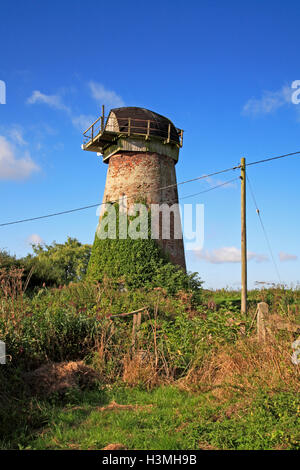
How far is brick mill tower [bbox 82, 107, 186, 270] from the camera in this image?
19297 millimetres

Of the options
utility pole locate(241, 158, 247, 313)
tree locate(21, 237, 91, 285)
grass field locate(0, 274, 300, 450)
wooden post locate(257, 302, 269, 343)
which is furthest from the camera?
tree locate(21, 237, 91, 285)

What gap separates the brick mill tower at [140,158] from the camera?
1930 centimetres

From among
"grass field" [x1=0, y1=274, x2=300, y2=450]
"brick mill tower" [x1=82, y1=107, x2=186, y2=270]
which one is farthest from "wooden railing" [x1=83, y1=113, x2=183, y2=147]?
"grass field" [x1=0, y1=274, x2=300, y2=450]

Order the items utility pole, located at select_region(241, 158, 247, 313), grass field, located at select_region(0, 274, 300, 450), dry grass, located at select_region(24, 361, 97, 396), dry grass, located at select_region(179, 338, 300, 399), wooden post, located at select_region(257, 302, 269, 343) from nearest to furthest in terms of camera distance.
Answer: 1. grass field, located at select_region(0, 274, 300, 450)
2. dry grass, located at select_region(179, 338, 300, 399)
3. dry grass, located at select_region(24, 361, 97, 396)
4. wooden post, located at select_region(257, 302, 269, 343)
5. utility pole, located at select_region(241, 158, 247, 313)

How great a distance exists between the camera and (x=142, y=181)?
63.2 feet

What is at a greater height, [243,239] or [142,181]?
[142,181]

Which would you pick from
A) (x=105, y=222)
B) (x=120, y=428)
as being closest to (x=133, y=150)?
(x=105, y=222)

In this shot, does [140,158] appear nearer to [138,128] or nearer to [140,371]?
[138,128]

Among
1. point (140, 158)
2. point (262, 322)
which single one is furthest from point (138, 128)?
point (262, 322)

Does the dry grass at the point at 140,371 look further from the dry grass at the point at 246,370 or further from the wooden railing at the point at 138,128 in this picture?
the wooden railing at the point at 138,128

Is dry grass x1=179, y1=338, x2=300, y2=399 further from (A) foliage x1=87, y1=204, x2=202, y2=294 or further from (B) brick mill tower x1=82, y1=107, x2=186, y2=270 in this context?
(B) brick mill tower x1=82, y1=107, x2=186, y2=270

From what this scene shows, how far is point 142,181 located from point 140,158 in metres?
1.20

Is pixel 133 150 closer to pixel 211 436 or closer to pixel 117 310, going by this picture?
pixel 117 310

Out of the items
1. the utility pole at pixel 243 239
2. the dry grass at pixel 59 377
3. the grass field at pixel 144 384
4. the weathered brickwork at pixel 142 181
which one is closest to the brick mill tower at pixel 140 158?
the weathered brickwork at pixel 142 181
